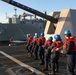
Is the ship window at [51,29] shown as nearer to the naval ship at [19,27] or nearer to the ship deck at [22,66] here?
the ship deck at [22,66]

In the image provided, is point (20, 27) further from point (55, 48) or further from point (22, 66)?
point (55, 48)

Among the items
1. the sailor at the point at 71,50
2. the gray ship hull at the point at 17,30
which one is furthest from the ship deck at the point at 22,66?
the gray ship hull at the point at 17,30

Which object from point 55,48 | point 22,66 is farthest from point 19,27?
point 55,48

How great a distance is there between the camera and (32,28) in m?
48.6

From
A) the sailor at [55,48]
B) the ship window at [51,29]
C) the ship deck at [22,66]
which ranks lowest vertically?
the ship deck at [22,66]

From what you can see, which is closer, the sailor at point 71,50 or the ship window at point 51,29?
the sailor at point 71,50

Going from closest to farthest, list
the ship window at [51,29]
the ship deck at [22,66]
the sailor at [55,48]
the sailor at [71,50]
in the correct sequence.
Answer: the sailor at [71,50], the sailor at [55,48], the ship deck at [22,66], the ship window at [51,29]

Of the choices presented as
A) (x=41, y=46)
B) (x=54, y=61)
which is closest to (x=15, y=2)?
(x=41, y=46)

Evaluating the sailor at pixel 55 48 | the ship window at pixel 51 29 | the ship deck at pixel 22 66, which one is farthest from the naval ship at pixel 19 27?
the sailor at pixel 55 48

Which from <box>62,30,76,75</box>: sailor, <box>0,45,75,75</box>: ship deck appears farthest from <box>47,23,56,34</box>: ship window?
<box>62,30,76,75</box>: sailor

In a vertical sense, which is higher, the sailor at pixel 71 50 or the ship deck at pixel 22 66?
the sailor at pixel 71 50

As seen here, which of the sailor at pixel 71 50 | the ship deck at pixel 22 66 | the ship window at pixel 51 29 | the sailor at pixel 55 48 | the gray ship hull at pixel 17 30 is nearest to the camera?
the sailor at pixel 71 50

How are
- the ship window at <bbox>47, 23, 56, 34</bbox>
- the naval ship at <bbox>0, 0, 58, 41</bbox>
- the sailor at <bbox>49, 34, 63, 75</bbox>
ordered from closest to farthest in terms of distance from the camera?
1. the sailor at <bbox>49, 34, 63, 75</bbox>
2. the ship window at <bbox>47, 23, 56, 34</bbox>
3. the naval ship at <bbox>0, 0, 58, 41</bbox>

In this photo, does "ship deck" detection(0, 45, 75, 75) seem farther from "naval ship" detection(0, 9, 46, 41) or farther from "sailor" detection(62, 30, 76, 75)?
"naval ship" detection(0, 9, 46, 41)
